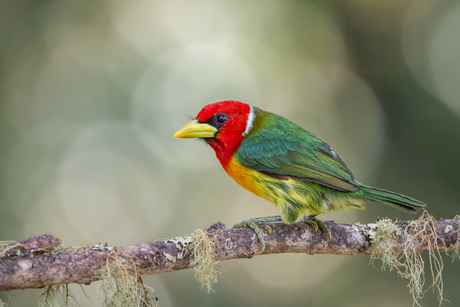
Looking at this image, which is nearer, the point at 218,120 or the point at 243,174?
the point at 243,174

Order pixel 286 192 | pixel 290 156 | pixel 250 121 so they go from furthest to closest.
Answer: pixel 250 121 → pixel 290 156 → pixel 286 192

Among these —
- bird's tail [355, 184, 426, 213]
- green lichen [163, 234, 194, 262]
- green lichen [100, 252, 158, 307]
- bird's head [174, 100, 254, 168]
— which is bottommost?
green lichen [100, 252, 158, 307]

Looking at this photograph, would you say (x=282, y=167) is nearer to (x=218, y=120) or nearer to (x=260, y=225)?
(x=260, y=225)

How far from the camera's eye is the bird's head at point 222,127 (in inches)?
142

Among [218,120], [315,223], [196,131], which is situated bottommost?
[315,223]

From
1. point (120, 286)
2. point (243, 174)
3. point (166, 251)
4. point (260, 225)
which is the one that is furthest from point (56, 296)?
point (243, 174)

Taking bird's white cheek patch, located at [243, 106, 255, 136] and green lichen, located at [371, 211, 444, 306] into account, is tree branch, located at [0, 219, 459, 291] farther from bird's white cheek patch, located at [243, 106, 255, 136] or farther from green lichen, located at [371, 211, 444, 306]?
bird's white cheek patch, located at [243, 106, 255, 136]

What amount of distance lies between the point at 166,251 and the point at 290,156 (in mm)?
1464

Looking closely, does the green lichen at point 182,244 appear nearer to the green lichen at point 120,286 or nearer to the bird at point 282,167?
the green lichen at point 120,286

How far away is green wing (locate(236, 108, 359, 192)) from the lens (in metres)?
3.33

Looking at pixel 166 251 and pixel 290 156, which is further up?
pixel 290 156

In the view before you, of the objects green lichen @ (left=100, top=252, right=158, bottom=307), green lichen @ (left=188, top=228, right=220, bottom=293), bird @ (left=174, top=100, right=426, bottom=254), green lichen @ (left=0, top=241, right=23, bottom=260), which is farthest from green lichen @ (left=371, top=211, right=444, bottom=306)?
green lichen @ (left=0, top=241, right=23, bottom=260)

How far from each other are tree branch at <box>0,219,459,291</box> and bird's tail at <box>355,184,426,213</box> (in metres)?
0.14

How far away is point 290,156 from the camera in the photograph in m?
Result: 3.45
